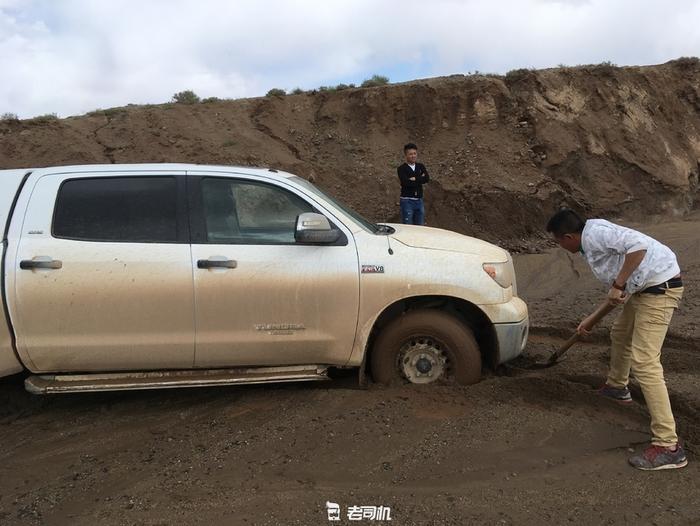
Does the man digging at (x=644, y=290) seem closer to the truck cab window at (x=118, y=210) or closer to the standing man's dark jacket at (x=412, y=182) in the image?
the truck cab window at (x=118, y=210)

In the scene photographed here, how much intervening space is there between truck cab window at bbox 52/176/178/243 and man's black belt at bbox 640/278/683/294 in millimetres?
3211

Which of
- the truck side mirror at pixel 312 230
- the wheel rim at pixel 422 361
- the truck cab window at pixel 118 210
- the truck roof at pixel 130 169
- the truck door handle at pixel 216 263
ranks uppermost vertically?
the truck roof at pixel 130 169

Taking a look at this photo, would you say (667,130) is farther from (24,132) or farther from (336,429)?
(24,132)

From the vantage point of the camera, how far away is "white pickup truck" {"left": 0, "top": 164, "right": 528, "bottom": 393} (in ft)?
13.0

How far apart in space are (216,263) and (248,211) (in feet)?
1.97

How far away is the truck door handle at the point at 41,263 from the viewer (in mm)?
3891

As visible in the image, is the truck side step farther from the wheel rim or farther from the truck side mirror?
the truck side mirror

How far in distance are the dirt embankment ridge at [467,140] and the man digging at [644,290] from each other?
314 inches

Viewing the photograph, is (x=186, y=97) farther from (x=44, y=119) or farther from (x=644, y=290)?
(x=644, y=290)

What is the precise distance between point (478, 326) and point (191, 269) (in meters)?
2.26

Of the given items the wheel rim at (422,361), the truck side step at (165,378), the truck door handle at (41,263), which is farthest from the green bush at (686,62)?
the truck door handle at (41,263)

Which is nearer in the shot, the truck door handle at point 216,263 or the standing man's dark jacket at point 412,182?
the truck door handle at point 216,263

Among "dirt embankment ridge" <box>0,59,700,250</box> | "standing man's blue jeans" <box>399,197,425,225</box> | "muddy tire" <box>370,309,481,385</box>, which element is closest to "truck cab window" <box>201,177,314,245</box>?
"muddy tire" <box>370,309,481,385</box>

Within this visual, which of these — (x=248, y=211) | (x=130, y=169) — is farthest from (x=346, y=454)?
(x=130, y=169)
